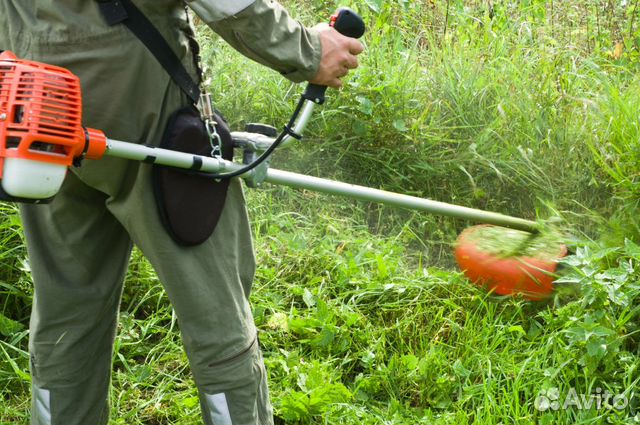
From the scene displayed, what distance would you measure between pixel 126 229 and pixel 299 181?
1.62ft

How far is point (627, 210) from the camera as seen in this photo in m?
3.44

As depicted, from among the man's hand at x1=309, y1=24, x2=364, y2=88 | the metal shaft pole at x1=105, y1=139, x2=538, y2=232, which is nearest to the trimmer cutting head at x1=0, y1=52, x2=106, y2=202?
the metal shaft pole at x1=105, y1=139, x2=538, y2=232

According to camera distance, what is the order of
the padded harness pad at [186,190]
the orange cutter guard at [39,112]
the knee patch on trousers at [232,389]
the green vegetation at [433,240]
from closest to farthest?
the orange cutter guard at [39,112] < the padded harness pad at [186,190] < the knee patch on trousers at [232,389] < the green vegetation at [433,240]

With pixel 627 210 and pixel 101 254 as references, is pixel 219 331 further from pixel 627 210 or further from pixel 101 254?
pixel 627 210

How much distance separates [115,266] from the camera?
2.53 metres

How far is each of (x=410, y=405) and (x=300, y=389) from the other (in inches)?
15.4

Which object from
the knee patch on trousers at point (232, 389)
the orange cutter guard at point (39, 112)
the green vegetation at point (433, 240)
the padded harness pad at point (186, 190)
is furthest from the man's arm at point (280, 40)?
the green vegetation at point (433, 240)

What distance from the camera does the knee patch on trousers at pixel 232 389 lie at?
7.81 ft

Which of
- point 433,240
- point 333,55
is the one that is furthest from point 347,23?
point 433,240

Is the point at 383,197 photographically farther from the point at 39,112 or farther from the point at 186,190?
the point at 39,112

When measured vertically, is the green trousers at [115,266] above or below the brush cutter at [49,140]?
below

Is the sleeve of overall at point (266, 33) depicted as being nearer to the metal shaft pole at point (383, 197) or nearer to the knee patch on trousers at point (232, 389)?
the metal shaft pole at point (383, 197)

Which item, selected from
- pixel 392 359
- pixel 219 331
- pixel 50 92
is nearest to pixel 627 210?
pixel 392 359

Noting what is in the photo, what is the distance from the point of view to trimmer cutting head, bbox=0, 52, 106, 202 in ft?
6.30
